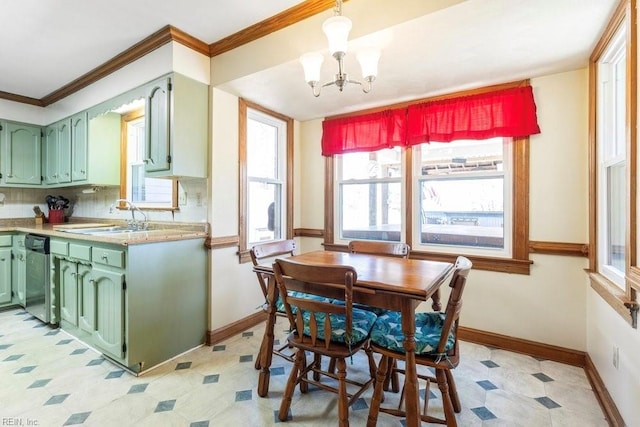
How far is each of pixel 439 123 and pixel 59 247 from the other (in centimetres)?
362

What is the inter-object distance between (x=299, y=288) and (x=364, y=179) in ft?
6.57

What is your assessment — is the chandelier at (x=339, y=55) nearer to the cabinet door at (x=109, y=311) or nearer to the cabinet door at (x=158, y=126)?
the cabinet door at (x=158, y=126)

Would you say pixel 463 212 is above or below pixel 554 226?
above

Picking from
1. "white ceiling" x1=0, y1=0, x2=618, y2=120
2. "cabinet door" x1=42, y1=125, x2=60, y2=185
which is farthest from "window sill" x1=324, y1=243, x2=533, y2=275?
"cabinet door" x1=42, y1=125, x2=60, y2=185

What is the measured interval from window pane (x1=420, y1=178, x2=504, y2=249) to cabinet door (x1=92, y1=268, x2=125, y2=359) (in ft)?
8.61

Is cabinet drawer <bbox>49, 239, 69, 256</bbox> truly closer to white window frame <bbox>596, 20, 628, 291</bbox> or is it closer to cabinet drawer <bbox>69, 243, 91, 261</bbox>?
cabinet drawer <bbox>69, 243, 91, 261</bbox>

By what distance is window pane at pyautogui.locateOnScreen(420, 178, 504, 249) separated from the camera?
2727 mm

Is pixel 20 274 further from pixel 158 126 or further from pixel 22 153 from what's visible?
pixel 158 126

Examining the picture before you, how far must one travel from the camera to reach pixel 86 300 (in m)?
2.53

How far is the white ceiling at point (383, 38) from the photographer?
1.74m

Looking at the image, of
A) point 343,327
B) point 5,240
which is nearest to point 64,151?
point 5,240

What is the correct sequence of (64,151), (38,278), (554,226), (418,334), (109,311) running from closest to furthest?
(418,334) → (109,311) → (554,226) → (38,278) → (64,151)

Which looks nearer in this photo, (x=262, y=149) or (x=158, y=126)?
(x=158, y=126)

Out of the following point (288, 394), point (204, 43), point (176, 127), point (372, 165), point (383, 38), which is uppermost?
point (204, 43)
